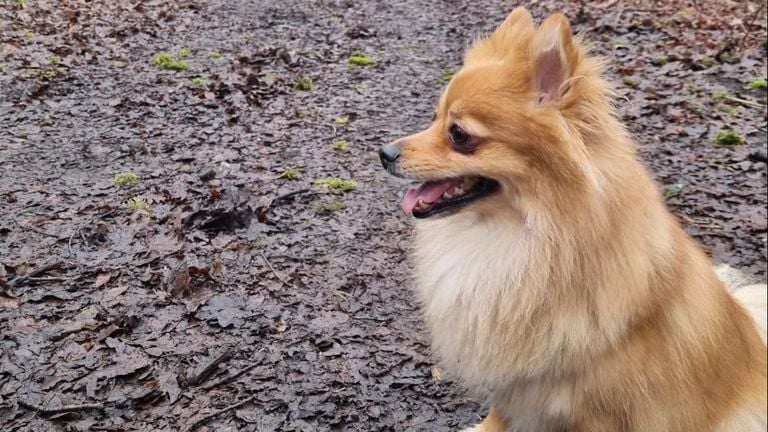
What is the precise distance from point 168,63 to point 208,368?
500cm

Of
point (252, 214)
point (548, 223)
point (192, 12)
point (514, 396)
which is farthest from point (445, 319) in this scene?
point (192, 12)

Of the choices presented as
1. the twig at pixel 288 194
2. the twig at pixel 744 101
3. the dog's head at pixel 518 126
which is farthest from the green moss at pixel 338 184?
the twig at pixel 744 101

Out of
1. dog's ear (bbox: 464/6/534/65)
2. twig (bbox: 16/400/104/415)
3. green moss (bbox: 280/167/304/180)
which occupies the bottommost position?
twig (bbox: 16/400/104/415)

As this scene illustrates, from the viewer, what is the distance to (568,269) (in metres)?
2.07

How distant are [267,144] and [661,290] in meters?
3.90

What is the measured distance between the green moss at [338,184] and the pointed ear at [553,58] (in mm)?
2669

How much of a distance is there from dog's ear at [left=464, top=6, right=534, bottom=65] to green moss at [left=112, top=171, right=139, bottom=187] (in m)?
3.05

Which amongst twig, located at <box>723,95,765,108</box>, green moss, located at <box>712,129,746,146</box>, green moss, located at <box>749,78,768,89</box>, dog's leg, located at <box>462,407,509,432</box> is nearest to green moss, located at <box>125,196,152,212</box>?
dog's leg, located at <box>462,407,509,432</box>

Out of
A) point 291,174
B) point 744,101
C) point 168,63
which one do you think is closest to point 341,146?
point 291,174

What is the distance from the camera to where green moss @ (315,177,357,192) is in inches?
182

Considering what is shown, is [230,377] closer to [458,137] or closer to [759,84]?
[458,137]

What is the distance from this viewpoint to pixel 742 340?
2.29 meters

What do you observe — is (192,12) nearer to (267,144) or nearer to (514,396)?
(267,144)

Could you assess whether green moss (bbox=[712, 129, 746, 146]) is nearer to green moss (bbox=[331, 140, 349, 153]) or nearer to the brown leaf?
green moss (bbox=[331, 140, 349, 153])
